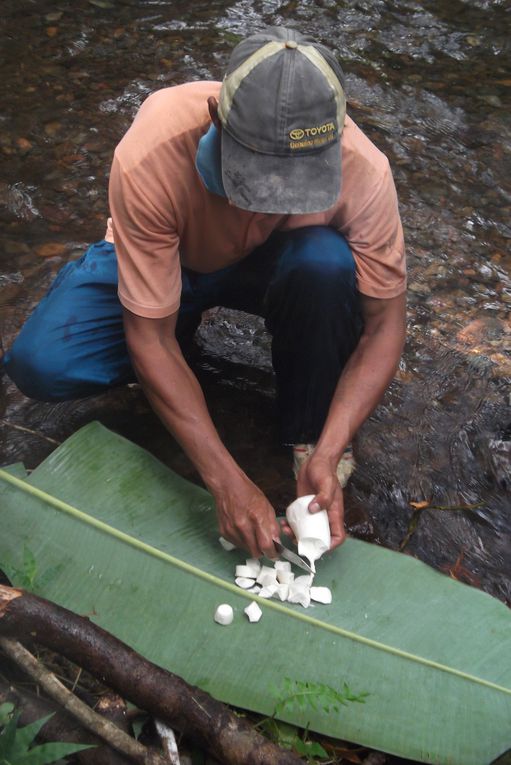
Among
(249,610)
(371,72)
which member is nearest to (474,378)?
(249,610)

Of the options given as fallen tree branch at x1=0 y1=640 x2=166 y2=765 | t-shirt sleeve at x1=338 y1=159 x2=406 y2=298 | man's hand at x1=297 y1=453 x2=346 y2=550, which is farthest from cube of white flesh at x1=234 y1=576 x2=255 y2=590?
t-shirt sleeve at x1=338 y1=159 x2=406 y2=298

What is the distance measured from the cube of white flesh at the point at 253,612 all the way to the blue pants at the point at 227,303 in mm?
681

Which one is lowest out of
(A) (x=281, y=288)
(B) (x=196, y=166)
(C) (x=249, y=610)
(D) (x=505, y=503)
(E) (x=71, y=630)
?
(D) (x=505, y=503)

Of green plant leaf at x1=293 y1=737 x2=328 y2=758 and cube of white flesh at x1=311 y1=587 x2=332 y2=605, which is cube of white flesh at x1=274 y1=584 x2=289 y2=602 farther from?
green plant leaf at x1=293 y1=737 x2=328 y2=758

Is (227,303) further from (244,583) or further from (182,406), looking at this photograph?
(244,583)

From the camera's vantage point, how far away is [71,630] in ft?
5.81

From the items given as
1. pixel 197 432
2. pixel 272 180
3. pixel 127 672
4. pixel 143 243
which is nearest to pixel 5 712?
pixel 127 672

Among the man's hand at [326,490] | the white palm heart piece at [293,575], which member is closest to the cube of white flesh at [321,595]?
the white palm heart piece at [293,575]

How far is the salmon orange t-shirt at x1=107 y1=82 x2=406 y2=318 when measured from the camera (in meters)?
2.05

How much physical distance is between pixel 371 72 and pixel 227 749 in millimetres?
3882

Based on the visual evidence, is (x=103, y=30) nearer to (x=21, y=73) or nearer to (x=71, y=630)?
(x=21, y=73)

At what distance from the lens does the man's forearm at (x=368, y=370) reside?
2221mm

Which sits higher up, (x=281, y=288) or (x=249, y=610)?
(x=281, y=288)

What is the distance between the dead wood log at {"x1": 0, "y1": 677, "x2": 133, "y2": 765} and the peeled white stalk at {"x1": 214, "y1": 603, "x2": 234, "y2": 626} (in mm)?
416
